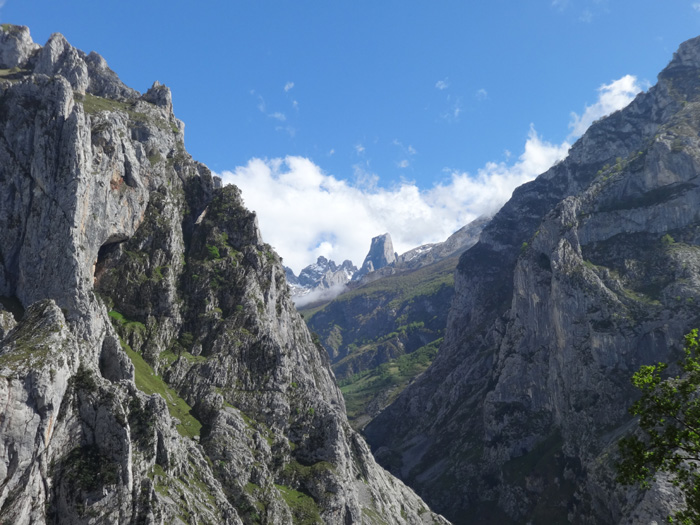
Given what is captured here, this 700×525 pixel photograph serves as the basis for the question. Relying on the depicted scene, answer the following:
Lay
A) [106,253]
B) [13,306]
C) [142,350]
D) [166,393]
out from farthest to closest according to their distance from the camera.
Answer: [106,253] → [142,350] → [166,393] → [13,306]

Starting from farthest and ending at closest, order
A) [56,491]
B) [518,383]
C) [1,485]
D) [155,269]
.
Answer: [518,383], [155,269], [56,491], [1,485]

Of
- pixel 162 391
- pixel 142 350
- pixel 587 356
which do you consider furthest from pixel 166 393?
pixel 587 356

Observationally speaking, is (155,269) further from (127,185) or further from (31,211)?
(31,211)

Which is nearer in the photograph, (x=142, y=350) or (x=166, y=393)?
(x=166, y=393)

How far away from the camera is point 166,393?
103 meters

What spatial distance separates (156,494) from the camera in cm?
7056

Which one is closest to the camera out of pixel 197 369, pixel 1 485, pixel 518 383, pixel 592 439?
pixel 1 485

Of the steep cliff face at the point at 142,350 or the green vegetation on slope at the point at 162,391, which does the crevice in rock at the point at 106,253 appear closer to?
the steep cliff face at the point at 142,350

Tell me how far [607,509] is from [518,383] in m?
65.6

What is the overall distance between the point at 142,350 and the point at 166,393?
1464 centimetres

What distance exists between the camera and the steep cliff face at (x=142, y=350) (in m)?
64.8

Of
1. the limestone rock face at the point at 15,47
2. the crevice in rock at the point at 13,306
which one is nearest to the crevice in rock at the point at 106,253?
the crevice in rock at the point at 13,306

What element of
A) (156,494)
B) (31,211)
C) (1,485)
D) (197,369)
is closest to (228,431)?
(197,369)

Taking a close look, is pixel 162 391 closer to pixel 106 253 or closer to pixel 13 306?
pixel 13 306
